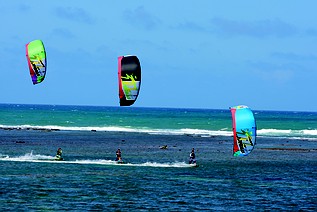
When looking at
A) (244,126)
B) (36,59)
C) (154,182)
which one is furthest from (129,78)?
(154,182)

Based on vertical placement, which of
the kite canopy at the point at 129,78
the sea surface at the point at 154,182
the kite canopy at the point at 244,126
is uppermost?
the kite canopy at the point at 129,78

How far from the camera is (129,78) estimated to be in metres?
42.3

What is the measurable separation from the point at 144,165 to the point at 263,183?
12.4m

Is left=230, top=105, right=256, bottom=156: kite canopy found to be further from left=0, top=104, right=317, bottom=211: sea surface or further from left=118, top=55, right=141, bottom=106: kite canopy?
left=118, top=55, right=141, bottom=106: kite canopy

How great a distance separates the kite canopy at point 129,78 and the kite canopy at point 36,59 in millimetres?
4278

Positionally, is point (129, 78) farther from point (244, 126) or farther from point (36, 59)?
point (244, 126)

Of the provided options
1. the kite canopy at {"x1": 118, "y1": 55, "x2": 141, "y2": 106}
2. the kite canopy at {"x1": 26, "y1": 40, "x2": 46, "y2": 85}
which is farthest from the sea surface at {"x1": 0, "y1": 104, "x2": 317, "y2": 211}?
the kite canopy at {"x1": 26, "y1": 40, "x2": 46, "y2": 85}

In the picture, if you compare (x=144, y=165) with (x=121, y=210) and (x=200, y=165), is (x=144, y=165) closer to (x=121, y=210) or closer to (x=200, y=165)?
(x=200, y=165)

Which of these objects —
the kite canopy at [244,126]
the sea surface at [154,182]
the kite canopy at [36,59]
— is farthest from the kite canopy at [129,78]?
the kite canopy at [244,126]

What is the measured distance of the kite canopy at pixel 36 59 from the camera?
138 ft

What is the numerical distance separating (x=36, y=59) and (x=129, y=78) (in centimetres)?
531

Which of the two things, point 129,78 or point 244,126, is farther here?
point 129,78

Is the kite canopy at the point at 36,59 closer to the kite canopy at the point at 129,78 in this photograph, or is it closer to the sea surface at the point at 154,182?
the kite canopy at the point at 129,78

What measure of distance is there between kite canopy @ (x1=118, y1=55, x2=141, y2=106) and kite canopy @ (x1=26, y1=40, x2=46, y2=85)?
14.0ft
